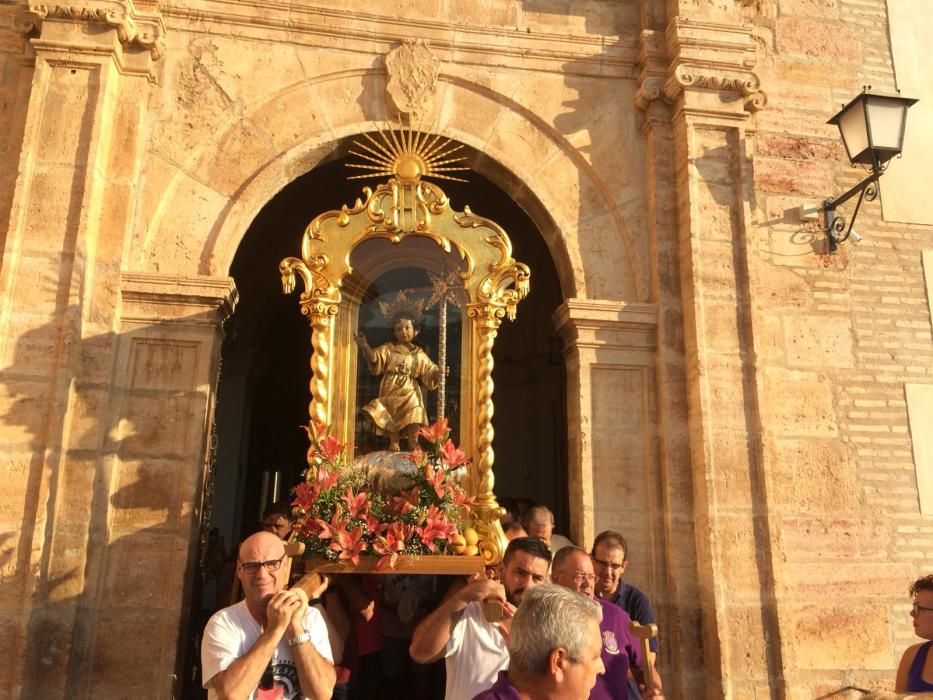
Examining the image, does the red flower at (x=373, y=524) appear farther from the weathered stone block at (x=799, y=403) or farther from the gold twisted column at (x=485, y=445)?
the weathered stone block at (x=799, y=403)

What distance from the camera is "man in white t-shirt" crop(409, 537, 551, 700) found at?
3322 mm

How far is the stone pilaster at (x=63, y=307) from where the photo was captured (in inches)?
189

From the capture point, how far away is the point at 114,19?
5.65m

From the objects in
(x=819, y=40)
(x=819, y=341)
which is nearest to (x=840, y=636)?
(x=819, y=341)

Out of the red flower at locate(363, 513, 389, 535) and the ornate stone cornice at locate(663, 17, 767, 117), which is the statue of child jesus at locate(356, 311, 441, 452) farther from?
the ornate stone cornice at locate(663, 17, 767, 117)

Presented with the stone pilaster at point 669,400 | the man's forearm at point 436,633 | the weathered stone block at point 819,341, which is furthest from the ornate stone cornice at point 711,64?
the man's forearm at point 436,633

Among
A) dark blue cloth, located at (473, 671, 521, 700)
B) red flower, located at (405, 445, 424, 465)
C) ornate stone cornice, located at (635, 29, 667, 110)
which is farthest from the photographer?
ornate stone cornice, located at (635, 29, 667, 110)

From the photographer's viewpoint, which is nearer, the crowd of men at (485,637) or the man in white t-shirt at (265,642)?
the crowd of men at (485,637)

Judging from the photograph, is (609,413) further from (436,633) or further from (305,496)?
(436,633)

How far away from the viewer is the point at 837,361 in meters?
6.42

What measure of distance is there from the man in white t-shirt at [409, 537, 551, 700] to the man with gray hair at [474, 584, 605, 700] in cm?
110

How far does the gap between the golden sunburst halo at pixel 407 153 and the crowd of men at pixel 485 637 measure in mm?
2742

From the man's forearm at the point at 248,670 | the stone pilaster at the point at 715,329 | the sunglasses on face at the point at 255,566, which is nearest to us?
→ the man's forearm at the point at 248,670

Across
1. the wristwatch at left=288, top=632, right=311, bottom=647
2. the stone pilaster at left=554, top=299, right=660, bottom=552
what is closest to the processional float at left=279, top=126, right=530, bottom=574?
the stone pilaster at left=554, top=299, right=660, bottom=552
